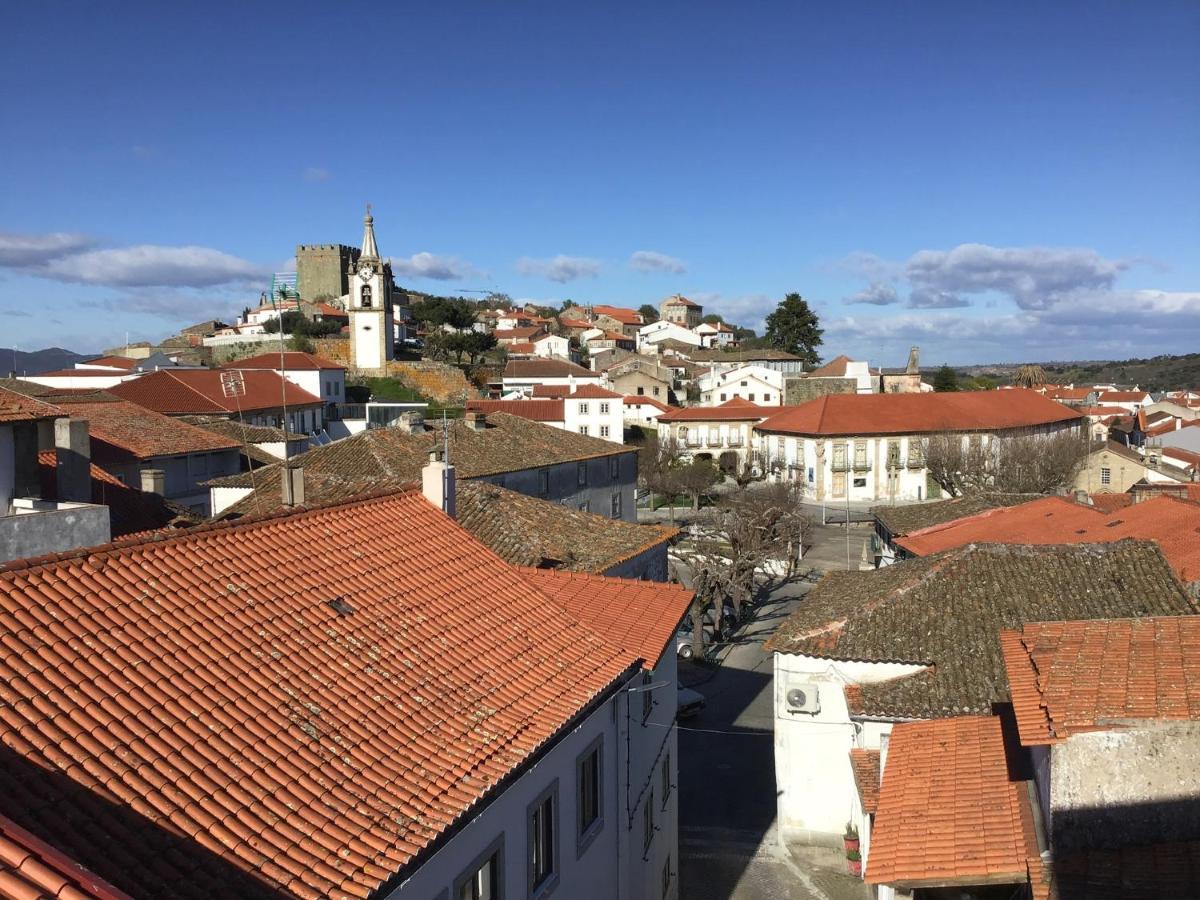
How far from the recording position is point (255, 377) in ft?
183

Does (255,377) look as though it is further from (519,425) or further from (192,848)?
(192,848)

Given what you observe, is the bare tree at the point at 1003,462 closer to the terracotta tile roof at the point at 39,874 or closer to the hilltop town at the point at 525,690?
the hilltop town at the point at 525,690

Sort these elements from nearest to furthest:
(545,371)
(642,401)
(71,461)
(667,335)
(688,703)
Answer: (71,461) → (688,703) → (642,401) → (545,371) → (667,335)

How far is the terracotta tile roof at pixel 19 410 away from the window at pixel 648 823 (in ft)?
31.9

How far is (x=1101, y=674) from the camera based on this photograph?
851 cm

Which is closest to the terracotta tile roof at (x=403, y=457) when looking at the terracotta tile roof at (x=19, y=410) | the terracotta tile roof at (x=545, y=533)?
the terracotta tile roof at (x=545, y=533)

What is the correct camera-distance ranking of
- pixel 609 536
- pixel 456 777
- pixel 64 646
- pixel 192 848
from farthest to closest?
pixel 609 536
pixel 456 777
pixel 64 646
pixel 192 848

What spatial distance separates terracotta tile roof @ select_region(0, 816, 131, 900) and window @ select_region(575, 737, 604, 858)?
6.03 metres

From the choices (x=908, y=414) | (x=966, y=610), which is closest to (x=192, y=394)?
(x=966, y=610)

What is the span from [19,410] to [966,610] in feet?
48.5

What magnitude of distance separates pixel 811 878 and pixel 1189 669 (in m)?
9.25

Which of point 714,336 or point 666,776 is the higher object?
point 714,336

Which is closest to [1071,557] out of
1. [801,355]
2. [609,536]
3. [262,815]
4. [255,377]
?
[609,536]

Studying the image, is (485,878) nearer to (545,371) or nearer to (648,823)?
(648,823)
